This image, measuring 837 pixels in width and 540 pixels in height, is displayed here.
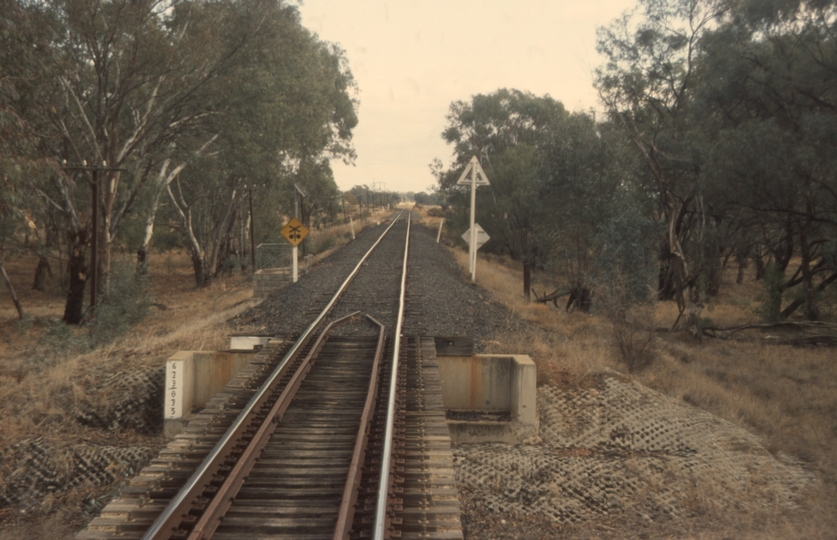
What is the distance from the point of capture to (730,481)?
7867 millimetres

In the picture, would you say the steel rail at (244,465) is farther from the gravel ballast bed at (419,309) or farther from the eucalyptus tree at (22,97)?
the eucalyptus tree at (22,97)

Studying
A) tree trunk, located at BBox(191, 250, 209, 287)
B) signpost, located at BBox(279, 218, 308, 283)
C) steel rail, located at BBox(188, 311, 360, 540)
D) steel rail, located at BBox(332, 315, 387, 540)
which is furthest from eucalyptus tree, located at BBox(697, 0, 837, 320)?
tree trunk, located at BBox(191, 250, 209, 287)

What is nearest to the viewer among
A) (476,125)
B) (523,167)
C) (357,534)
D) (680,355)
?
(357,534)

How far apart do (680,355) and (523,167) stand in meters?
20.8

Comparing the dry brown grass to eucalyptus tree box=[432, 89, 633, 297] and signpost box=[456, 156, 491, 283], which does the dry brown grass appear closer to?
signpost box=[456, 156, 491, 283]

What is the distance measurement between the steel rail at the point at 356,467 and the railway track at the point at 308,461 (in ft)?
0.05

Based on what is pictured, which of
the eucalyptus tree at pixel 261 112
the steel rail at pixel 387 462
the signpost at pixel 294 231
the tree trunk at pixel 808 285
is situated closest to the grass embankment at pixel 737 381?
the steel rail at pixel 387 462

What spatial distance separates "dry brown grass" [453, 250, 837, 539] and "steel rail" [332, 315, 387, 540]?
2.44 meters

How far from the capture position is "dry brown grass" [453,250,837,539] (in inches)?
273

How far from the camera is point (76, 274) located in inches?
808

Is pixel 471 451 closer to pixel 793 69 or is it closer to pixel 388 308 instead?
pixel 388 308

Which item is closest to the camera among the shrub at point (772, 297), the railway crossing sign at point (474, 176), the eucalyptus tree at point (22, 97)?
the eucalyptus tree at point (22, 97)

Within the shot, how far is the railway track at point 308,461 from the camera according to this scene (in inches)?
188

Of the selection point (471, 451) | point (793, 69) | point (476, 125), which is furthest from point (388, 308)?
point (476, 125)
